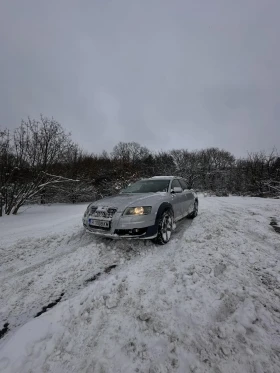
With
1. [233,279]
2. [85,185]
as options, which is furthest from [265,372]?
[85,185]

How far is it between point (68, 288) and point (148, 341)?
4.93 ft

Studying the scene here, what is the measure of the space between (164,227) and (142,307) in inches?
86.0

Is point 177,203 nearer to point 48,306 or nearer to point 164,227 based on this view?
point 164,227

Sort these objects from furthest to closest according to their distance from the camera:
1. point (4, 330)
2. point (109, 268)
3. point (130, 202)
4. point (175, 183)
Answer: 1. point (175, 183)
2. point (130, 202)
3. point (109, 268)
4. point (4, 330)

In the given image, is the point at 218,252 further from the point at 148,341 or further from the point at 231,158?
the point at 231,158

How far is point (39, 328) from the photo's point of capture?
210 centimetres

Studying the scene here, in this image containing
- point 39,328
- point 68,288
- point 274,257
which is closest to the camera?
point 39,328

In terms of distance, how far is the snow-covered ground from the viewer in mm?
1748

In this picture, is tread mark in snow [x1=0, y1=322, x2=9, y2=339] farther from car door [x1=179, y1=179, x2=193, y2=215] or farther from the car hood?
car door [x1=179, y1=179, x2=193, y2=215]

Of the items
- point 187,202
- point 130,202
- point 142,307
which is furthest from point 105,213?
point 187,202

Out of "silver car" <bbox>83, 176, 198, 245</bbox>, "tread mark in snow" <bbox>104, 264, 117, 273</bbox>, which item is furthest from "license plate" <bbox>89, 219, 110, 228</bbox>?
"tread mark in snow" <bbox>104, 264, 117, 273</bbox>

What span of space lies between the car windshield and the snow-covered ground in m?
1.61

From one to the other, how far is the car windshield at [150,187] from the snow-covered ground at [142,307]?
1.61 m

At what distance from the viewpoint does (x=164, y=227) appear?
14.5ft
